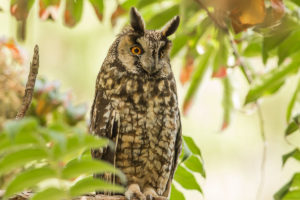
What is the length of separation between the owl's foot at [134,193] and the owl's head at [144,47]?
59 cm

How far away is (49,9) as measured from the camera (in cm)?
225

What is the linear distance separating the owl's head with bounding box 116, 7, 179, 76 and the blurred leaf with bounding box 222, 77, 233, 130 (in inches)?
24.6

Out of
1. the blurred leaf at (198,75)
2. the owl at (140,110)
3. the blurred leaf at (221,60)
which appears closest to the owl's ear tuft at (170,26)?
the owl at (140,110)

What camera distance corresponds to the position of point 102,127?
221 cm

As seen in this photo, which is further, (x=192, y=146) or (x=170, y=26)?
(x=170, y=26)

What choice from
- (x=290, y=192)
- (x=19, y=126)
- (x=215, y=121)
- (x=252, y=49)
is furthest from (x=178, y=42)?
(x=215, y=121)

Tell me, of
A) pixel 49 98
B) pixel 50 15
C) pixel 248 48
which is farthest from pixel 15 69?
pixel 248 48

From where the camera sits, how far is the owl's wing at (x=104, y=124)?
220 cm

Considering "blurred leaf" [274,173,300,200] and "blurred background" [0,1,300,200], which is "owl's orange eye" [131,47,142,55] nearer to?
"blurred leaf" [274,173,300,200]

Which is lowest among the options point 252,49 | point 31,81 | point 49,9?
point 31,81

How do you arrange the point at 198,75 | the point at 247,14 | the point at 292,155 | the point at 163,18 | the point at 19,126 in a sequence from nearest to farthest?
the point at 19,126 → the point at 247,14 → the point at 292,155 → the point at 163,18 → the point at 198,75

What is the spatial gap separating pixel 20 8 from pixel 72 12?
Answer: 334 mm

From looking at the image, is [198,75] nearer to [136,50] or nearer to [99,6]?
[136,50]

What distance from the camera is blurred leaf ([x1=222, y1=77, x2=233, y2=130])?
2.86m
